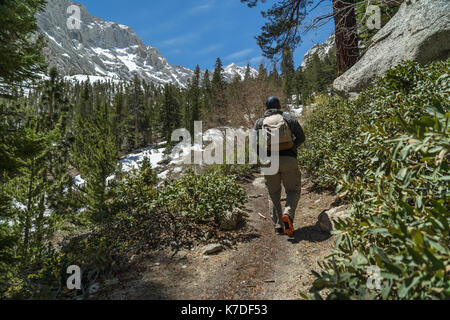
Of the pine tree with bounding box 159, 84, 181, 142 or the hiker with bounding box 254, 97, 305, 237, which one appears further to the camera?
the pine tree with bounding box 159, 84, 181, 142

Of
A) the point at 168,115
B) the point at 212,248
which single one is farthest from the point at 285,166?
the point at 168,115

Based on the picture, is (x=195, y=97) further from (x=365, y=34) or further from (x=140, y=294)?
(x=140, y=294)

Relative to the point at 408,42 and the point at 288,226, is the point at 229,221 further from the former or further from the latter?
the point at 408,42

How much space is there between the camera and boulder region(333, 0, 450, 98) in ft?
13.9

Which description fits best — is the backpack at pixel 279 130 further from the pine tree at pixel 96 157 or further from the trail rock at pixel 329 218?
the pine tree at pixel 96 157

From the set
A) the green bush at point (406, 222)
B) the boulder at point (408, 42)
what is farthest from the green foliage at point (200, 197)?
the boulder at point (408, 42)

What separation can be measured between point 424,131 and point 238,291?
7.09 ft

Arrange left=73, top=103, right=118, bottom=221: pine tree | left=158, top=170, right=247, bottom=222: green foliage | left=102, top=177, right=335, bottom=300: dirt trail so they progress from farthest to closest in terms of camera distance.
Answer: left=73, top=103, right=118, bottom=221: pine tree, left=158, top=170, right=247, bottom=222: green foliage, left=102, top=177, right=335, bottom=300: dirt trail

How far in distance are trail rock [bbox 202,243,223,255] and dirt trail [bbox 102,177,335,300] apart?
3.1 inches

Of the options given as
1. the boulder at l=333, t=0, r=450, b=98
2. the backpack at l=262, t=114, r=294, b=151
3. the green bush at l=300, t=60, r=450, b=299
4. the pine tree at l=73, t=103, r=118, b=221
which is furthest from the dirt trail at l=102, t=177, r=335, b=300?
the pine tree at l=73, t=103, r=118, b=221

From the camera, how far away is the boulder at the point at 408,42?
4.22 metres

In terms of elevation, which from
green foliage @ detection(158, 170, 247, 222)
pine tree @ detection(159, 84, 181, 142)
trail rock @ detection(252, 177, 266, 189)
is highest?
pine tree @ detection(159, 84, 181, 142)

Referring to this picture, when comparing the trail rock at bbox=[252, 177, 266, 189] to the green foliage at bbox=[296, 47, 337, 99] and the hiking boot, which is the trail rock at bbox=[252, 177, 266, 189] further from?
the green foliage at bbox=[296, 47, 337, 99]

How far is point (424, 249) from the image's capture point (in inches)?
41.8
